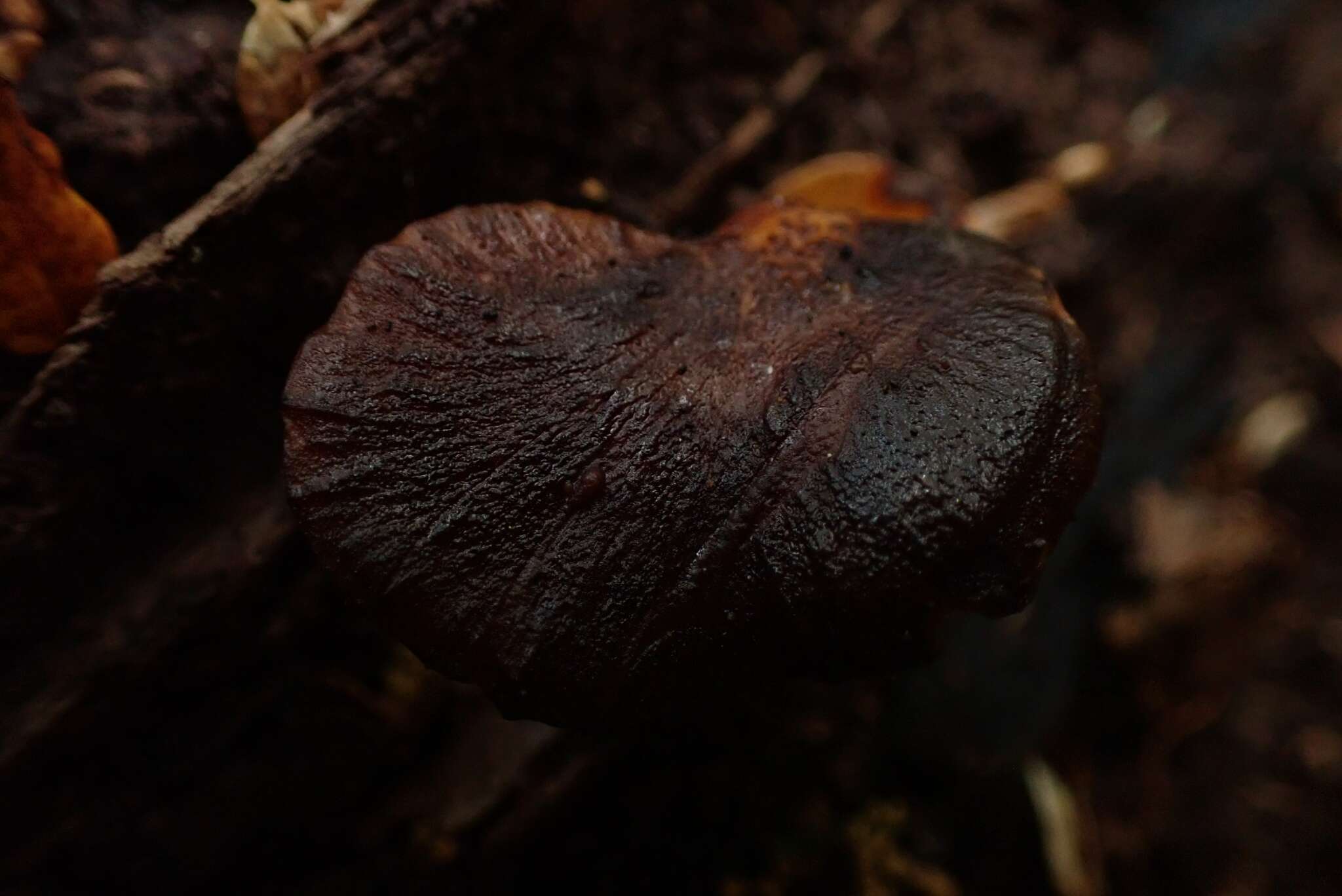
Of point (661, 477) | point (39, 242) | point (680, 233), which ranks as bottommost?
point (680, 233)

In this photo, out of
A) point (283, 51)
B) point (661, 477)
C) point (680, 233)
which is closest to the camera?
point (661, 477)

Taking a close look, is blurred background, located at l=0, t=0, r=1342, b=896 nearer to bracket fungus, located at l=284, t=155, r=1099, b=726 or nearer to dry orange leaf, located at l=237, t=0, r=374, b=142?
dry orange leaf, located at l=237, t=0, r=374, b=142

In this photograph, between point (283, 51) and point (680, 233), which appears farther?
point (680, 233)

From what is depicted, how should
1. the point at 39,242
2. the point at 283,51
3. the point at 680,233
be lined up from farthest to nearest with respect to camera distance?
1. the point at 680,233
2. the point at 283,51
3. the point at 39,242

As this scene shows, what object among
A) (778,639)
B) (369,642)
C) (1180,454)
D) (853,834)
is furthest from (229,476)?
(1180,454)

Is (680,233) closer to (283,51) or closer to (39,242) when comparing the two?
(283,51)

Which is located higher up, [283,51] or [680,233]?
[283,51]

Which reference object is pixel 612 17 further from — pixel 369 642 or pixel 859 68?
pixel 369 642

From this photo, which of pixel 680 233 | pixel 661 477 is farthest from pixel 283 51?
pixel 661 477
